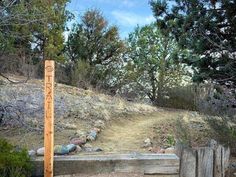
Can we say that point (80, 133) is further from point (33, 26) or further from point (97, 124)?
point (33, 26)

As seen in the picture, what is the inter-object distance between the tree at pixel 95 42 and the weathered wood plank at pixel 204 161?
18775mm

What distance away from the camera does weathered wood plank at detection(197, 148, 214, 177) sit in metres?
4.67

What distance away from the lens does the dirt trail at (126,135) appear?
9.45 metres

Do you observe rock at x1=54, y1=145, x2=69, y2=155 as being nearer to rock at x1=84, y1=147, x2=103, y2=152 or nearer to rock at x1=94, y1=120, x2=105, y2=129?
rock at x1=84, y1=147, x2=103, y2=152

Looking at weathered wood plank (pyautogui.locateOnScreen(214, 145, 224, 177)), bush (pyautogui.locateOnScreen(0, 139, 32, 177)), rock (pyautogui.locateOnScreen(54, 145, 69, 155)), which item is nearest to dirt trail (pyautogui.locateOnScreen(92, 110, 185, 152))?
rock (pyautogui.locateOnScreen(54, 145, 69, 155))

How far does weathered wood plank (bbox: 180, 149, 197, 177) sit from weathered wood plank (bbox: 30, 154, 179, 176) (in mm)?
992

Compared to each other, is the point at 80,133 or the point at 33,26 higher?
the point at 33,26

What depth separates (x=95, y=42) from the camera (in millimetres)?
24188

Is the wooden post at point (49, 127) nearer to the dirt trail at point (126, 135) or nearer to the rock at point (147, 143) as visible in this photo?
the dirt trail at point (126, 135)

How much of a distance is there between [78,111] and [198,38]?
5.51 m

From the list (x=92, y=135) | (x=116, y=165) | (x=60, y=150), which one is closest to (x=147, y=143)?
Result: (x=92, y=135)

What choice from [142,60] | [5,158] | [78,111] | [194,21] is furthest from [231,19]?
[142,60]

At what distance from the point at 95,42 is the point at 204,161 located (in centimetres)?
1990

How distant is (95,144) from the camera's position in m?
9.61
